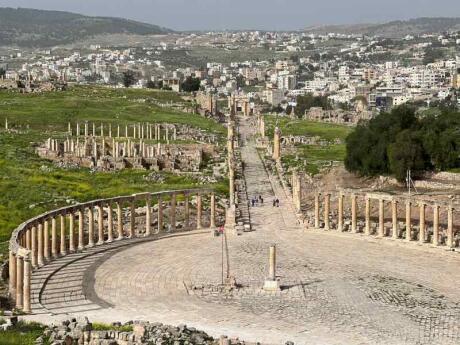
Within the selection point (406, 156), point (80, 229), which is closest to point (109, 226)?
point (80, 229)

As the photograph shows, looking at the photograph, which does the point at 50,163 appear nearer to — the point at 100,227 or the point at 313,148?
the point at 100,227

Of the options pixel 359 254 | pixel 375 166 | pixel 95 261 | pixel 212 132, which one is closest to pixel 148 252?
pixel 95 261

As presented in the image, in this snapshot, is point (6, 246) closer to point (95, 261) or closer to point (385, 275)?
point (95, 261)

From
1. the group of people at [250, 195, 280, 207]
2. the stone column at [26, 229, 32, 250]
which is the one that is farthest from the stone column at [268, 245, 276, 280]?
the group of people at [250, 195, 280, 207]

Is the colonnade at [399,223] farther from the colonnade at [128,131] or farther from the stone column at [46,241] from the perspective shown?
the colonnade at [128,131]

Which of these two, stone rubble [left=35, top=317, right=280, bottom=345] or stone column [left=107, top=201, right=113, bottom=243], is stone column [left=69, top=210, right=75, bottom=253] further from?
stone rubble [left=35, top=317, right=280, bottom=345]

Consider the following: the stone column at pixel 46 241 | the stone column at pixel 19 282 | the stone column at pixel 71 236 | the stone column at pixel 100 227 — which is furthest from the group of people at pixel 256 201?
the stone column at pixel 19 282

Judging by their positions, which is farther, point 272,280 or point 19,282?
point 272,280

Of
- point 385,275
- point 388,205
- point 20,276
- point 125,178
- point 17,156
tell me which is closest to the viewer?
point 20,276
